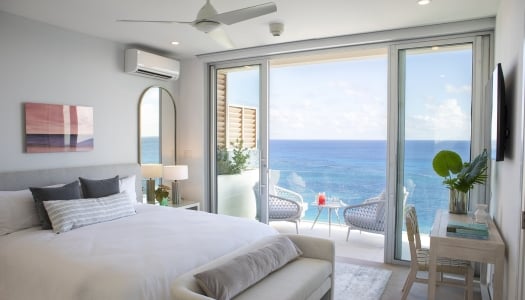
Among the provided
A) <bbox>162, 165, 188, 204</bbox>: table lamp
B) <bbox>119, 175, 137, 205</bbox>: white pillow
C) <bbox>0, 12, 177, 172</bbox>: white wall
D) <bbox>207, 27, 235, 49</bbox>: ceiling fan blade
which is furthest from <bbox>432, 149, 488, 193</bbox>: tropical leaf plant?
<bbox>0, 12, 177, 172</bbox>: white wall

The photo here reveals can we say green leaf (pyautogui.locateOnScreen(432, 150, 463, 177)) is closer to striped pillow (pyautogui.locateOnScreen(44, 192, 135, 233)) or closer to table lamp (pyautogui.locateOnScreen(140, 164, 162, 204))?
striped pillow (pyautogui.locateOnScreen(44, 192, 135, 233))

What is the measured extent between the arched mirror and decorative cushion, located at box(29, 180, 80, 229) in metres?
1.36

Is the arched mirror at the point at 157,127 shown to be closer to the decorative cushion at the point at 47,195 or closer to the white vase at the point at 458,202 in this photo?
the decorative cushion at the point at 47,195

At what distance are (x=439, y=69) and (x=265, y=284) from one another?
3015 mm

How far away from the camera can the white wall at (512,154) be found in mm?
1967

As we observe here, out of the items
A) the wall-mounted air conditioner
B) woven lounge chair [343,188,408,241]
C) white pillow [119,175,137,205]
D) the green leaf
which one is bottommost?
woven lounge chair [343,188,408,241]

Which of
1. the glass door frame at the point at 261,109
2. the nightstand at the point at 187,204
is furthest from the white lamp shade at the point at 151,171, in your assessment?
the glass door frame at the point at 261,109

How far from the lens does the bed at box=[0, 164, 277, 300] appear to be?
202cm

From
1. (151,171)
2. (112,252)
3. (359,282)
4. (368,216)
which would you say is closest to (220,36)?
(112,252)

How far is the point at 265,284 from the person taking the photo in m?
2.21

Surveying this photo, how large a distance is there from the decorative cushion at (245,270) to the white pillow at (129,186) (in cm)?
203

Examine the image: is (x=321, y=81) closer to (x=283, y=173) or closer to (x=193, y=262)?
(x=283, y=173)

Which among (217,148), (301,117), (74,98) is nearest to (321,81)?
(301,117)

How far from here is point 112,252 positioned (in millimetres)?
2332
